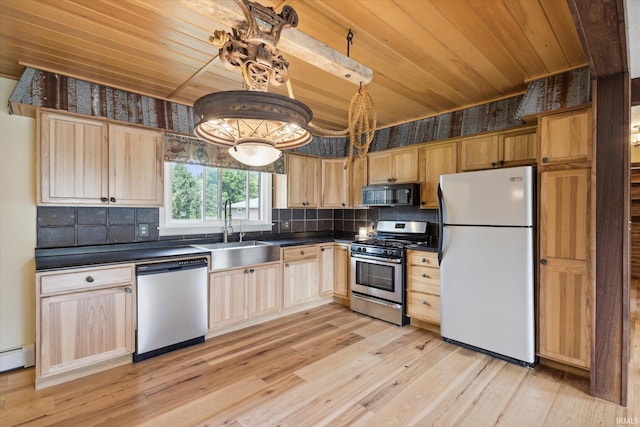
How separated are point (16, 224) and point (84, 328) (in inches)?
42.6

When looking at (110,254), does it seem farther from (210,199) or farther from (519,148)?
(519,148)

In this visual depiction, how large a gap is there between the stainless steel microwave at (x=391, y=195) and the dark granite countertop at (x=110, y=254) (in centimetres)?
213

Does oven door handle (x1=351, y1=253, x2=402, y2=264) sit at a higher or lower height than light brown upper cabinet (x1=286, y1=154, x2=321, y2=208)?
lower

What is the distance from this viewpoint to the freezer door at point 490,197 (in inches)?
97.9

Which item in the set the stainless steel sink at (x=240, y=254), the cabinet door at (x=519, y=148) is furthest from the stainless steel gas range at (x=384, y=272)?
the cabinet door at (x=519, y=148)

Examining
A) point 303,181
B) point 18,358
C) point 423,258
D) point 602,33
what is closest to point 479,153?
point 423,258

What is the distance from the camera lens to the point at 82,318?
231 cm

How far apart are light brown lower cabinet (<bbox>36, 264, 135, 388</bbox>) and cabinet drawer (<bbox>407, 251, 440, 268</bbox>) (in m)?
2.70

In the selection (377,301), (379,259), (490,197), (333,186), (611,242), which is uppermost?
(333,186)


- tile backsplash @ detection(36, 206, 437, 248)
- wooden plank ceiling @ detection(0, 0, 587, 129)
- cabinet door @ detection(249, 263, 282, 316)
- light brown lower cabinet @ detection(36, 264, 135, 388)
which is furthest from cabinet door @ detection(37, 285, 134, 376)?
wooden plank ceiling @ detection(0, 0, 587, 129)

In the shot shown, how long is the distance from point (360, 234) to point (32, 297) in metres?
3.64

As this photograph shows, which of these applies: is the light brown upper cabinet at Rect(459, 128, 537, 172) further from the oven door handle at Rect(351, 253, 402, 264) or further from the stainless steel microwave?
the oven door handle at Rect(351, 253, 402, 264)

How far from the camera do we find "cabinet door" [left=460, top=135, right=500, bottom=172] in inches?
120

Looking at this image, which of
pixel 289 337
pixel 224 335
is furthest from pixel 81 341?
pixel 289 337
